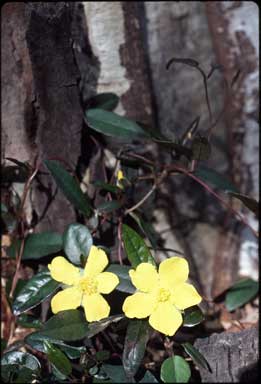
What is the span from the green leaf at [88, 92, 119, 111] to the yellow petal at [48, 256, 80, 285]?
1.77 feet

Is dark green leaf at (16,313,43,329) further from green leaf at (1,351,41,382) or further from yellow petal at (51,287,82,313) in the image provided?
yellow petal at (51,287,82,313)

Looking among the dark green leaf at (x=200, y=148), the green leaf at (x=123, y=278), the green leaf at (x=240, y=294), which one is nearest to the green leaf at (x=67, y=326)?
the green leaf at (x=123, y=278)

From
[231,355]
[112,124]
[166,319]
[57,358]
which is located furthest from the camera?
[112,124]

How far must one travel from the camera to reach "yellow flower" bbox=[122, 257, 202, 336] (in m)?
1.24

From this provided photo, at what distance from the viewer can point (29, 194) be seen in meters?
1.65

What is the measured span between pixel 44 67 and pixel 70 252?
0.50 meters

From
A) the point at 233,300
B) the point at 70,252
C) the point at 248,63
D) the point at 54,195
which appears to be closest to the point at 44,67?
the point at 54,195

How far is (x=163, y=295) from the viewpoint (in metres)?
1.27

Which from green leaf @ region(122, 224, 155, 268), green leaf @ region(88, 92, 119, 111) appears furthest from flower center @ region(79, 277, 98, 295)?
green leaf @ region(88, 92, 119, 111)

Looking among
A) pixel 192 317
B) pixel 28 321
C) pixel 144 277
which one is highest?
pixel 144 277

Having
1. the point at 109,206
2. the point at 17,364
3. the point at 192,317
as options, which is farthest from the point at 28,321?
the point at 192,317

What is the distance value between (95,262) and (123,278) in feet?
0.26

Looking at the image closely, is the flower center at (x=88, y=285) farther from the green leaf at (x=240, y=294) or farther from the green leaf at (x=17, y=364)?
the green leaf at (x=240, y=294)

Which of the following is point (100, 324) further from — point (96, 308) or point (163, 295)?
→ point (163, 295)
